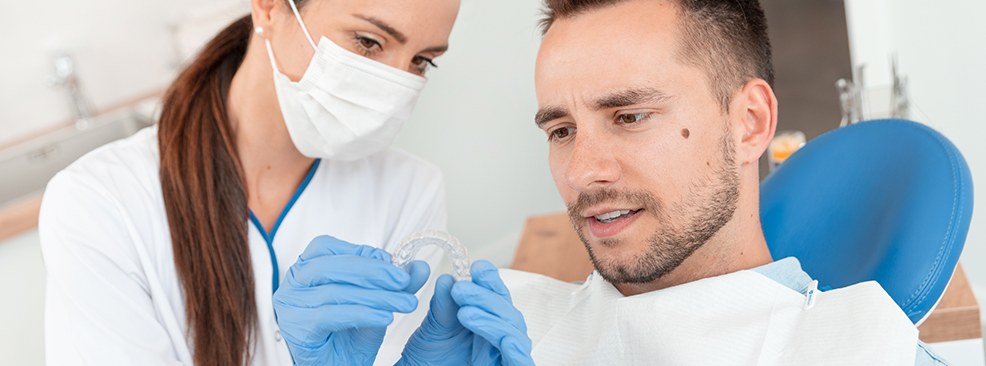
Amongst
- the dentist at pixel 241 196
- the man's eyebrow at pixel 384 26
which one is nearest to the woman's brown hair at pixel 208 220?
the dentist at pixel 241 196

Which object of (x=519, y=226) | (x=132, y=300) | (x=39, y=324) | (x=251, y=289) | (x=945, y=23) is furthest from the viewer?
(x=519, y=226)

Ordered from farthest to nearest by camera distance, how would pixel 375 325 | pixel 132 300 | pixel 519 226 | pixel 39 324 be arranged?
1. pixel 519 226
2. pixel 39 324
3. pixel 132 300
4. pixel 375 325

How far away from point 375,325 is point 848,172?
92 centimetres

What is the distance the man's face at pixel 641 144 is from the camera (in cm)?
97

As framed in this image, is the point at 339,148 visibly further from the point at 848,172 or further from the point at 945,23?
the point at 945,23

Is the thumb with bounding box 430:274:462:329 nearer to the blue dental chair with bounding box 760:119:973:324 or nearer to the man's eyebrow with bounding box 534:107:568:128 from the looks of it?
the man's eyebrow with bounding box 534:107:568:128

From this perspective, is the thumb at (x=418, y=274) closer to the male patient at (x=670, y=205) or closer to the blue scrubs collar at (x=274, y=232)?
the male patient at (x=670, y=205)

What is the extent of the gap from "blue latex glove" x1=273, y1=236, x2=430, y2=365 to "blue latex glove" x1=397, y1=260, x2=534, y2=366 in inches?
1.8

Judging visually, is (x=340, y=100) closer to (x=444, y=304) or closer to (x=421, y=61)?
(x=421, y=61)

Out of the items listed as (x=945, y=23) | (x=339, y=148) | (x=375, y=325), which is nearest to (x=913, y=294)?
(x=375, y=325)

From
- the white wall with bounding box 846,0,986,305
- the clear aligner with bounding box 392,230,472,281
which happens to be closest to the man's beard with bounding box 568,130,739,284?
the clear aligner with bounding box 392,230,472,281

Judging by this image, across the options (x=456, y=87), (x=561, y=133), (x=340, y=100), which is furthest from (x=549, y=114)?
(x=456, y=87)

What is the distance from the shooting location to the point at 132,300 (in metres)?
1.11

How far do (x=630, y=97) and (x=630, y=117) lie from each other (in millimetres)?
42
